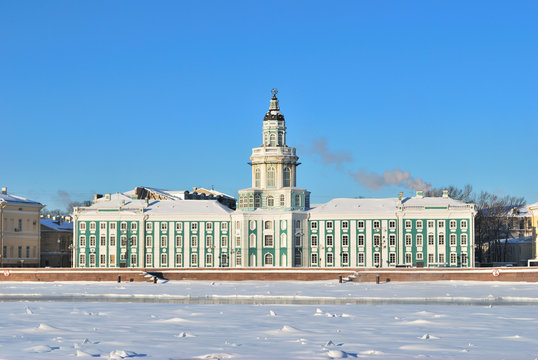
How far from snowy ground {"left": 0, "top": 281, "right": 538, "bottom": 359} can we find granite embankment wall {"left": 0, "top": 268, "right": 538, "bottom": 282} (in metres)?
22.3

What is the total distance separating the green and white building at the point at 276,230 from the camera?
10381 cm

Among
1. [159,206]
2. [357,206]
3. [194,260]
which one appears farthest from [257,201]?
[159,206]

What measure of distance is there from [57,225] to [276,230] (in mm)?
33779

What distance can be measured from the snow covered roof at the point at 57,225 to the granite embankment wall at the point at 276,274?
114 ft

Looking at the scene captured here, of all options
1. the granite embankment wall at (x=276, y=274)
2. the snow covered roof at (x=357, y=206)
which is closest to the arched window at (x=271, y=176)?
the snow covered roof at (x=357, y=206)

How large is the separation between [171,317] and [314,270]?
46.4 m

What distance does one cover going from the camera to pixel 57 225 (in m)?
127

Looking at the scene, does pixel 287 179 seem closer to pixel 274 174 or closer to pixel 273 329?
pixel 274 174

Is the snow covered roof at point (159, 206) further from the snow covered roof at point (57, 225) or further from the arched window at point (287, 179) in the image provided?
the snow covered roof at point (57, 225)

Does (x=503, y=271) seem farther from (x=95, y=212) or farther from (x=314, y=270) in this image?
(x=95, y=212)

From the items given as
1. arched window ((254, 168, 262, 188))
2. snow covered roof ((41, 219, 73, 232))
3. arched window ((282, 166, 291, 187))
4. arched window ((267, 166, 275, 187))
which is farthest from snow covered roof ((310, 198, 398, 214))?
snow covered roof ((41, 219, 73, 232))

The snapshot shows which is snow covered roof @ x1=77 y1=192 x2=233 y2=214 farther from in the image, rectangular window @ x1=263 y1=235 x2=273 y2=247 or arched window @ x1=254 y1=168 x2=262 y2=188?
rectangular window @ x1=263 y1=235 x2=273 y2=247

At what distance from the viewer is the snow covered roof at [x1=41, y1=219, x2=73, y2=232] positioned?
408ft

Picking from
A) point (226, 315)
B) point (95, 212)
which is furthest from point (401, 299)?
point (95, 212)
